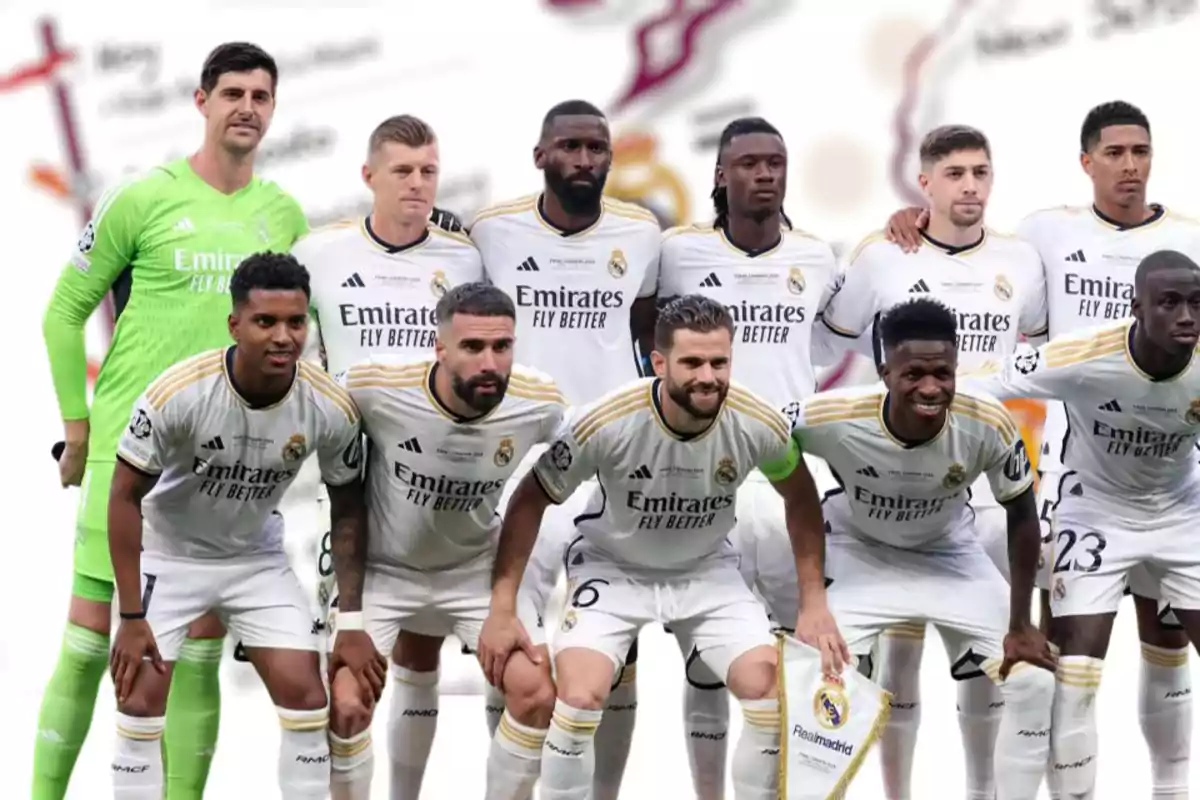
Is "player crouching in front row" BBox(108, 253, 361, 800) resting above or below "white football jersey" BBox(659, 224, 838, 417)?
below

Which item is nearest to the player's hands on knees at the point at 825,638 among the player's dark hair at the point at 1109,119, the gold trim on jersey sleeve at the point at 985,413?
the gold trim on jersey sleeve at the point at 985,413

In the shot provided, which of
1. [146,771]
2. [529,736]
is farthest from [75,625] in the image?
[529,736]

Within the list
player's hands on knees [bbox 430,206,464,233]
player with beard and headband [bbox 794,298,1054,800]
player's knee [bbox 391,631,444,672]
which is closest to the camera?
player with beard and headband [bbox 794,298,1054,800]

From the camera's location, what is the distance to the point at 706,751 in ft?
15.6

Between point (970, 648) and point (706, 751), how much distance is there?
801 millimetres

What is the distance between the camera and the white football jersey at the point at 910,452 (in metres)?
4.38

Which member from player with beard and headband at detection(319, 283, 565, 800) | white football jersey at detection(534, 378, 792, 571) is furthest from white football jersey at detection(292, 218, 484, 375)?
white football jersey at detection(534, 378, 792, 571)

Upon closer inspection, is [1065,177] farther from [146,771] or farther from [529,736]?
[146,771]

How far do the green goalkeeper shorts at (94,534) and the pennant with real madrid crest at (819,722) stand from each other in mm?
1785

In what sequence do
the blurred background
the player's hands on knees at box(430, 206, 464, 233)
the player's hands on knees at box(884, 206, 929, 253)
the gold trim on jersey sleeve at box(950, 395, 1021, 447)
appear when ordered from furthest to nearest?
1. the blurred background
2. the player's hands on knees at box(884, 206, 929, 253)
3. the player's hands on knees at box(430, 206, 464, 233)
4. the gold trim on jersey sleeve at box(950, 395, 1021, 447)

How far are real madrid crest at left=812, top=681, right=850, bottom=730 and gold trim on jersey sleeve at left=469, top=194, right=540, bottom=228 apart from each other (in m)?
1.60

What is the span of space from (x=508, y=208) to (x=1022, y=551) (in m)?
1.71

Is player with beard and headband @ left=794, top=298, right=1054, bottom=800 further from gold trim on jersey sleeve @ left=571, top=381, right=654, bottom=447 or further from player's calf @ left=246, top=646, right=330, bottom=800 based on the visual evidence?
player's calf @ left=246, top=646, right=330, bottom=800

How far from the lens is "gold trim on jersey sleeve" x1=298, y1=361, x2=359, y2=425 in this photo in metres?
4.18
